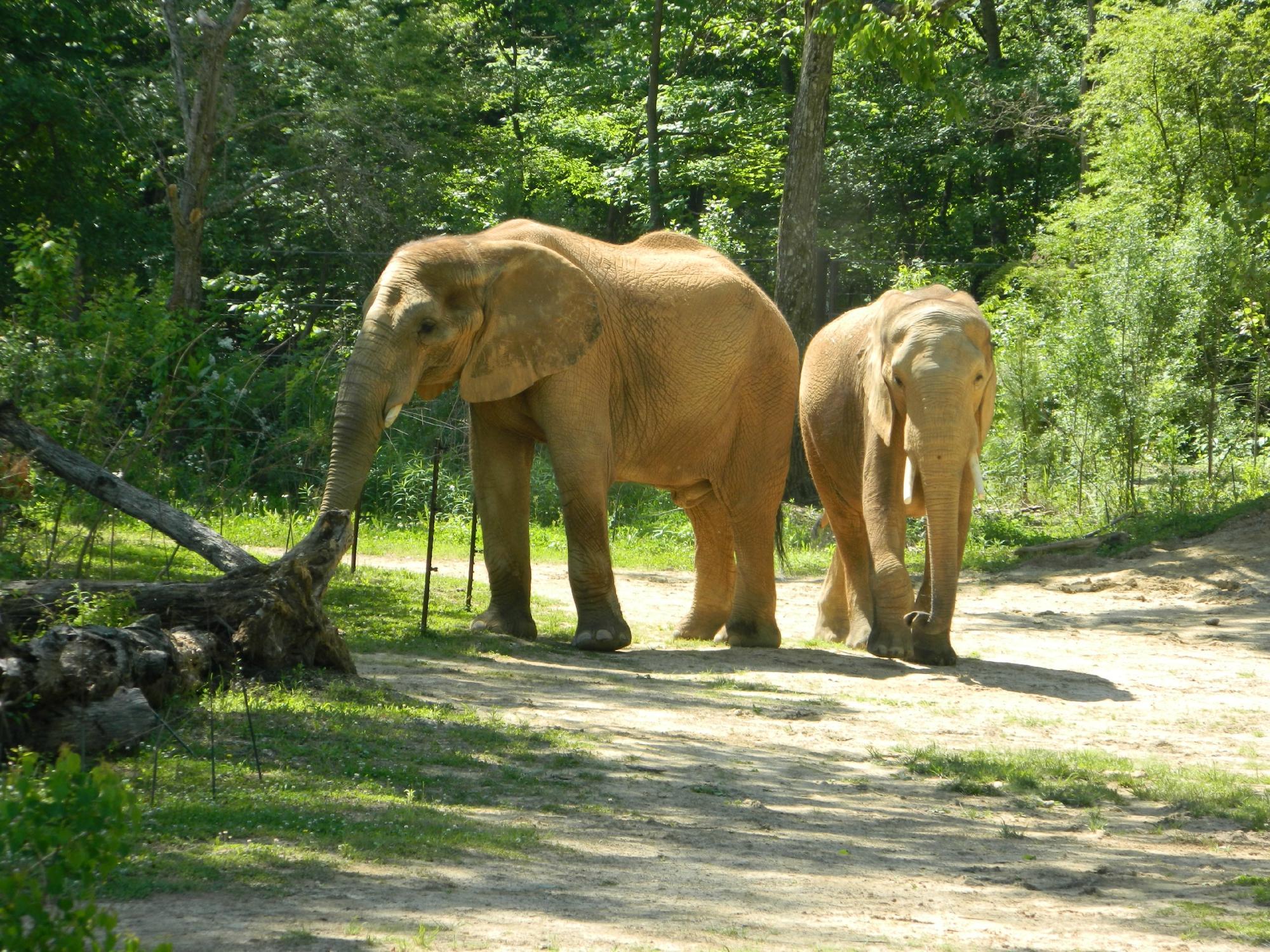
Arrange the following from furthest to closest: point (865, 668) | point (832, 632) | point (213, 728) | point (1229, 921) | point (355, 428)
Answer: point (832, 632), point (865, 668), point (355, 428), point (213, 728), point (1229, 921)

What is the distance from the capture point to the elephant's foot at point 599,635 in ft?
36.4

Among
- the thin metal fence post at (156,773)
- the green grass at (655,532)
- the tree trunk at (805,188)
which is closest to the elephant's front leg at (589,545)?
the thin metal fence post at (156,773)

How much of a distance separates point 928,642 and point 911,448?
1427mm

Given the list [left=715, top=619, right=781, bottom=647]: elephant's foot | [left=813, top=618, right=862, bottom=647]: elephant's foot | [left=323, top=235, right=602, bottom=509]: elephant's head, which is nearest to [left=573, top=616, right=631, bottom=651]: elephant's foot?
[left=715, top=619, right=781, bottom=647]: elephant's foot

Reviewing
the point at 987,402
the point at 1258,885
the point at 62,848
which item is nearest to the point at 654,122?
the point at 987,402

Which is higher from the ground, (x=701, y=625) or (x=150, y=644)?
(x=150, y=644)

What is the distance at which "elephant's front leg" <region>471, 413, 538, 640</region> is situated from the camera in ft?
37.4

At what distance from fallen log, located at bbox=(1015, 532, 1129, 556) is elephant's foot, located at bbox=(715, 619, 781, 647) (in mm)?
7101

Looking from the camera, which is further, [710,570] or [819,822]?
[710,570]

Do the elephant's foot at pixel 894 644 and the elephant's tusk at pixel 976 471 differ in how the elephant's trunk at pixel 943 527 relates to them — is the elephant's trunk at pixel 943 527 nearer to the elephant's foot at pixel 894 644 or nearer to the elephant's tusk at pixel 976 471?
the elephant's tusk at pixel 976 471

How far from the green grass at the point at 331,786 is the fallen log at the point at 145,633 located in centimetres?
21

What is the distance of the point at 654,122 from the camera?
98.4 feet

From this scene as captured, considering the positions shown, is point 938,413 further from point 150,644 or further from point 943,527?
point 150,644

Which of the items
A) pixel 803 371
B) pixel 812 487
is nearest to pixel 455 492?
pixel 812 487
